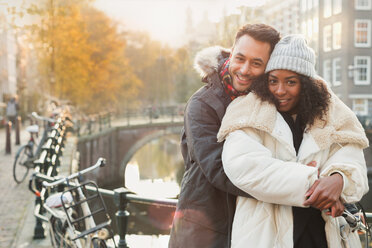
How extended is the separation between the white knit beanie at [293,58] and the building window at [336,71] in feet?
85.0

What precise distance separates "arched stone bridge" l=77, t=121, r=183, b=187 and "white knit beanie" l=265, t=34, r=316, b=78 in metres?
16.8

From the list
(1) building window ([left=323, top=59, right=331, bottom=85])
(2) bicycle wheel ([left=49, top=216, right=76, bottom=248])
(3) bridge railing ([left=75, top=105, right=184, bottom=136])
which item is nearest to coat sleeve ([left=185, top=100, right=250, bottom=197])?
(2) bicycle wheel ([left=49, top=216, right=76, bottom=248])

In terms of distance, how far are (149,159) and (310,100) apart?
33846mm

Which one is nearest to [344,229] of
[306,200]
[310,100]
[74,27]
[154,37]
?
[306,200]

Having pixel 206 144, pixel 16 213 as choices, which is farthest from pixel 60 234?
pixel 16 213

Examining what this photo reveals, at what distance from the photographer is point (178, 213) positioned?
77.7 inches

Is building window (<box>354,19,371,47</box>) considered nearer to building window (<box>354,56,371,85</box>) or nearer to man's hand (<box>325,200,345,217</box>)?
building window (<box>354,56,371,85</box>)

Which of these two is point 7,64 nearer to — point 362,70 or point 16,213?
point 362,70

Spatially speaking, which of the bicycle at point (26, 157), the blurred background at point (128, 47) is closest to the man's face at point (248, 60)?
the bicycle at point (26, 157)

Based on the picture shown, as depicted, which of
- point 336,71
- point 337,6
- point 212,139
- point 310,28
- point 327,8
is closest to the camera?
point 212,139

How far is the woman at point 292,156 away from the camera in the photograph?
5.37 ft

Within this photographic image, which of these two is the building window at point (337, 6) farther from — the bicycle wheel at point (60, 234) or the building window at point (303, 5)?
the bicycle wheel at point (60, 234)

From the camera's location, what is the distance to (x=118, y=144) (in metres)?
24.0

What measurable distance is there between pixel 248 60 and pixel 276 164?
0.48 m
